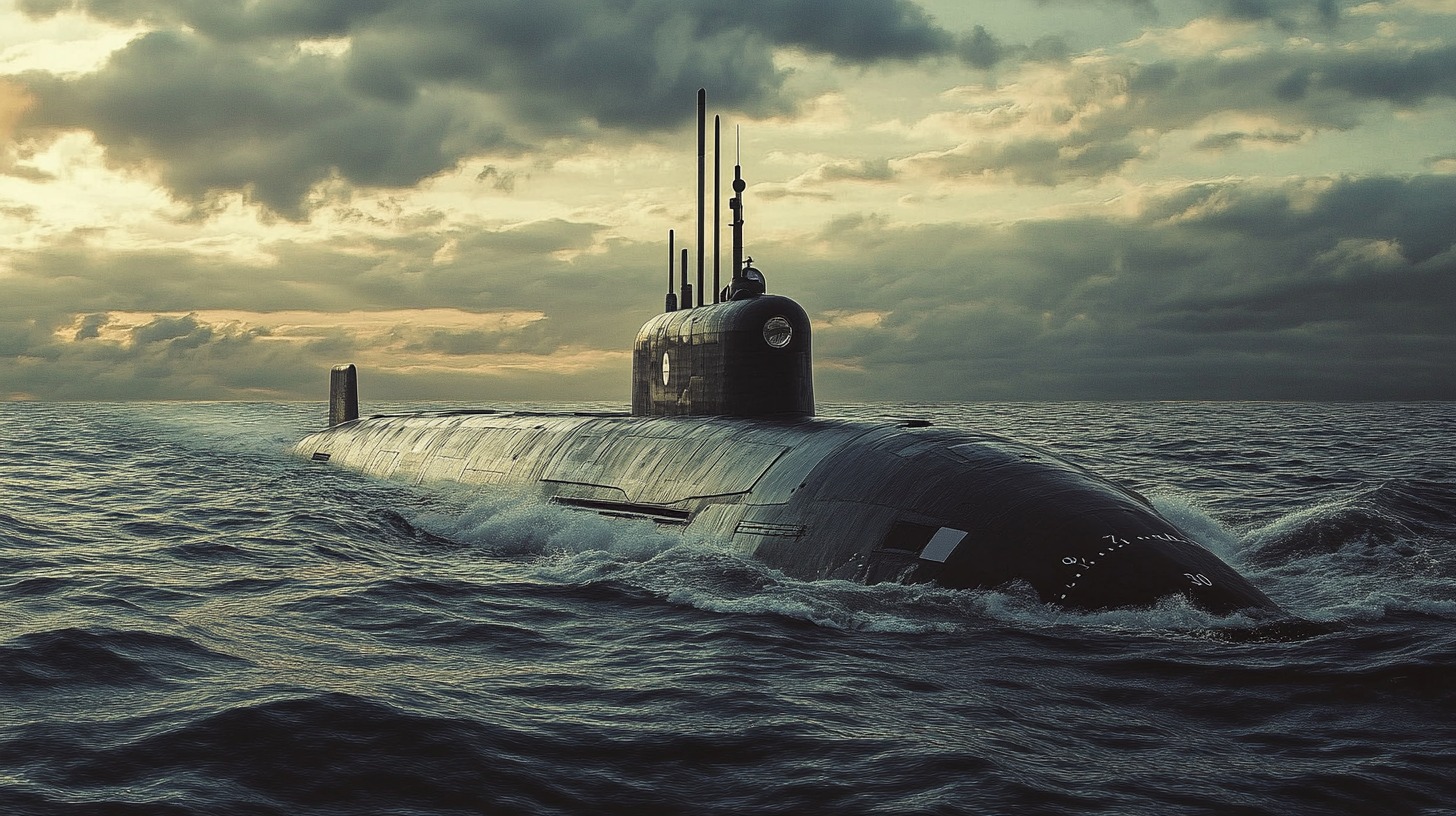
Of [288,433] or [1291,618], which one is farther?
[288,433]

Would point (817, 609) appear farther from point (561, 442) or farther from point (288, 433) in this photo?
point (288, 433)

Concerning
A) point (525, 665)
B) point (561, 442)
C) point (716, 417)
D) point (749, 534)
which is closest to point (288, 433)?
point (561, 442)

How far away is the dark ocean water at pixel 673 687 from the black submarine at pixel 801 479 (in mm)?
506

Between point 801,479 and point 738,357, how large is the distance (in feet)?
16.0

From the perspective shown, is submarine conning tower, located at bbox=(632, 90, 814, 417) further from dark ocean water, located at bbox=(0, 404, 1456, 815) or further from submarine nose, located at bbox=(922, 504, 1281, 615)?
submarine nose, located at bbox=(922, 504, 1281, 615)

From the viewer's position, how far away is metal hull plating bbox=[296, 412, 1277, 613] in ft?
36.2

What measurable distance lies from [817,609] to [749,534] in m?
3.24

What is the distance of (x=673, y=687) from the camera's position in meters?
8.45

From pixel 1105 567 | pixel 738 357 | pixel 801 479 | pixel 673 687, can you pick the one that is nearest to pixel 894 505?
pixel 801 479

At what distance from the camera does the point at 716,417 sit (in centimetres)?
1923

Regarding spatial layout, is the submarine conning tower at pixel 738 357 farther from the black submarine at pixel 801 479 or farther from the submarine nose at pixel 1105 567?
the submarine nose at pixel 1105 567

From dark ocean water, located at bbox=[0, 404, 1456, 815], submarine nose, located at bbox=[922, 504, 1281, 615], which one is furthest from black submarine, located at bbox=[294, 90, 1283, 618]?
dark ocean water, located at bbox=[0, 404, 1456, 815]

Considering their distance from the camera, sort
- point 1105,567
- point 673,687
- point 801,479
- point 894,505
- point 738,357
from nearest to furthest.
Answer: point 673,687, point 1105,567, point 894,505, point 801,479, point 738,357

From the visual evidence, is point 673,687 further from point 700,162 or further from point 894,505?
point 700,162
